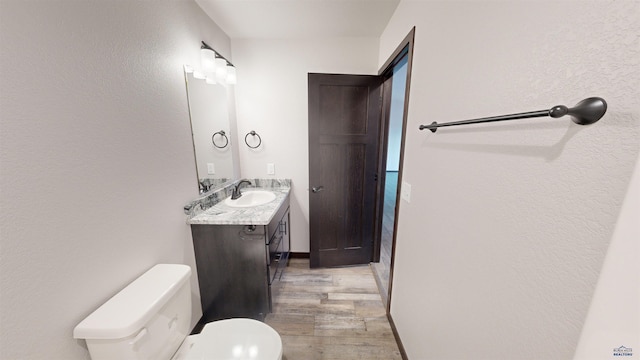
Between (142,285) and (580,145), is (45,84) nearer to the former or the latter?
(142,285)

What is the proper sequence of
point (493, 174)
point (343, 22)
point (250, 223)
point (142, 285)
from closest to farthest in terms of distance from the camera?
point (493, 174), point (142, 285), point (250, 223), point (343, 22)

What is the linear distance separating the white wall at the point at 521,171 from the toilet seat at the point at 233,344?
2.74 feet

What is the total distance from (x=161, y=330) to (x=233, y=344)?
1.09ft

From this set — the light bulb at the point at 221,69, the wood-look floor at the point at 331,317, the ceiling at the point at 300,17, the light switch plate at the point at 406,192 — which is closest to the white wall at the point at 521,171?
the light switch plate at the point at 406,192

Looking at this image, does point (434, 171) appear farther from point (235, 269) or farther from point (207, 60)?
point (207, 60)

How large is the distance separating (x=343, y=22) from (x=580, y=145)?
6.34ft

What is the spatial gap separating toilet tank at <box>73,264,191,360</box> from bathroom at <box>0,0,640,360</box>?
7 centimetres

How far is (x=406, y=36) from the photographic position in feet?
4.50

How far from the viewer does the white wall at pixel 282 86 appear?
2100 mm

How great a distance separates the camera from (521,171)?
0.57 m

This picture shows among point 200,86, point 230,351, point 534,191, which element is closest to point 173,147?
point 200,86

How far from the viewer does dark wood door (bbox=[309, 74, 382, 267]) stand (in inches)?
78.9

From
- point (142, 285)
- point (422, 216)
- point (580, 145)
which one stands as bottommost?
point (142, 285)

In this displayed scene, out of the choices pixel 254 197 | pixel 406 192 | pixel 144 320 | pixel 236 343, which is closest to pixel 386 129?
pixel 406 192
